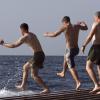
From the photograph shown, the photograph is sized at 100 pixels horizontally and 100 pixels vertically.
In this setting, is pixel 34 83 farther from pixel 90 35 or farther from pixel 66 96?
pixel 90 35

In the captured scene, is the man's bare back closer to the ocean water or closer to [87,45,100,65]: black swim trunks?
[87,45,100,65]: black swim trunks

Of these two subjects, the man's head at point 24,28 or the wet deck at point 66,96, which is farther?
the man's head at point 24,28

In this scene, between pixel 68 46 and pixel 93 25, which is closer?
pixel 93 25

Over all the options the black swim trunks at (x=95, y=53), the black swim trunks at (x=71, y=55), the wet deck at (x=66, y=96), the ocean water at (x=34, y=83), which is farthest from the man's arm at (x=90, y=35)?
the ocean water at (x=34, y=83)

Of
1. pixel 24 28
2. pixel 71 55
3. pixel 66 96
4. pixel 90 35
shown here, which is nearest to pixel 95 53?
pixel 90 35

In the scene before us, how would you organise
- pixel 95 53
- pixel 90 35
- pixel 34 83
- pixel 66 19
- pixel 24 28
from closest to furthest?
1. pixel 90 35
2. pixel 95 53
3. pixel 24 28
4. pixel 66 19
5. pixel 34 83

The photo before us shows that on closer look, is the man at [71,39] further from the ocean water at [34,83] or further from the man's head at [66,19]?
the ocean water at [34,83]

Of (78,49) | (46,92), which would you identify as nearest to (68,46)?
(78,49)

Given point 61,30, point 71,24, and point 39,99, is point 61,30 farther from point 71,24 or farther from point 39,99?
point 39,99

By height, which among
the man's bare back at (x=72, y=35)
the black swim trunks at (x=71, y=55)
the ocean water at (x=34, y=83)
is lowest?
the ocean water at (x=34, y=83)

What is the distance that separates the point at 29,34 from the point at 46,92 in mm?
1578

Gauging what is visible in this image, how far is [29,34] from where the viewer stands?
53.5 feet

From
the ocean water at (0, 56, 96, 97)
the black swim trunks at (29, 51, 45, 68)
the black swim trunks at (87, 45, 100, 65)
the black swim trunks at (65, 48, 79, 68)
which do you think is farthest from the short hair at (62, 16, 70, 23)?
the ocean water at (0, 56, 96, 97)

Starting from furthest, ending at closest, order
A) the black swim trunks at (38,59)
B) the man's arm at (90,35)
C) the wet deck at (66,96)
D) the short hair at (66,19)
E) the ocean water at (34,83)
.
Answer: the ocean water at (34,83) → the short hair at (66,19) → the black swim trunks at (38,59) → the man's arm at (90,35) → the wet deck at (66,96)
